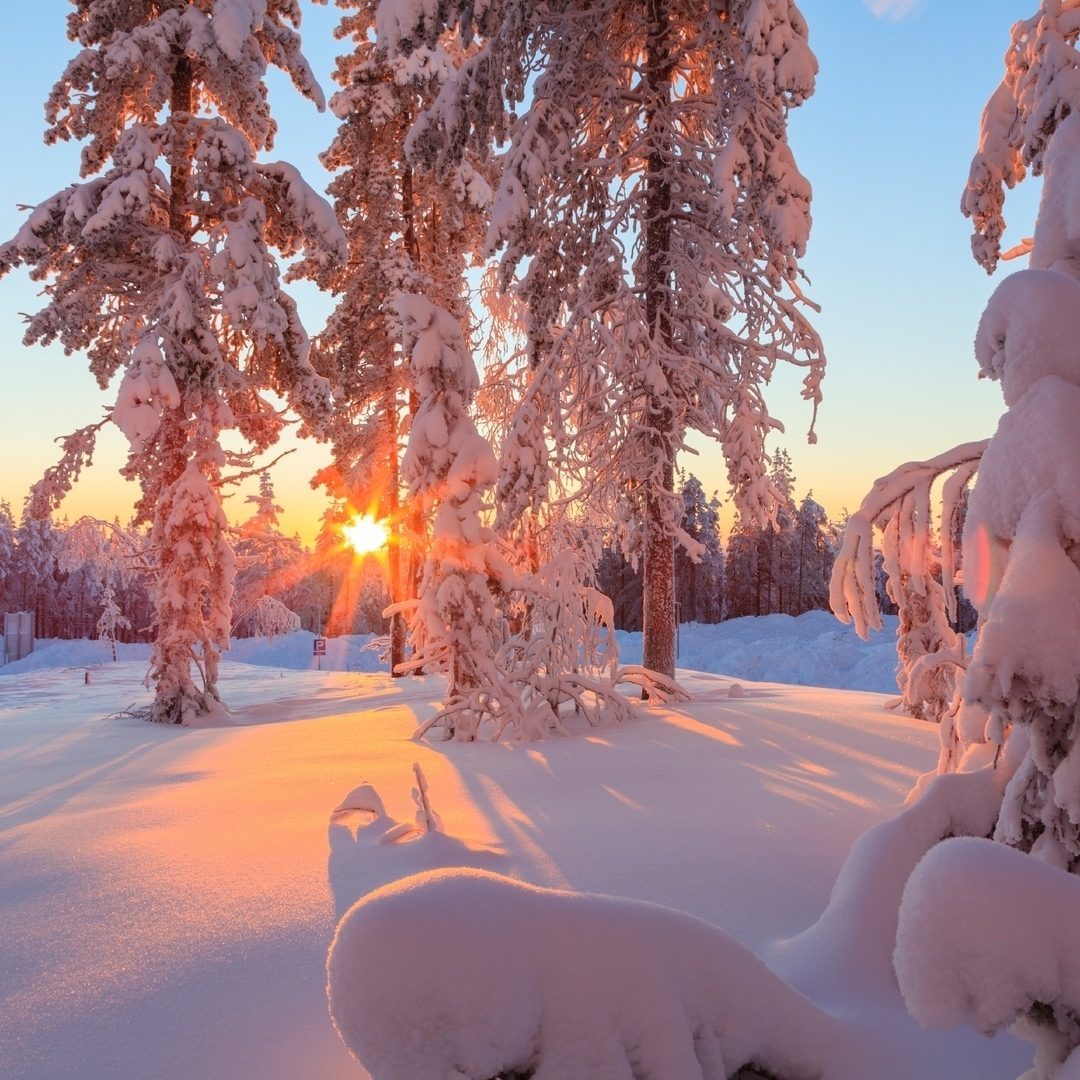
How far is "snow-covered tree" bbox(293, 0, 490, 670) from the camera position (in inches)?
571

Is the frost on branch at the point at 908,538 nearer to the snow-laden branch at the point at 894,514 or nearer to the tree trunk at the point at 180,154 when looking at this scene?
the snow-laden branch at the point at 894,514

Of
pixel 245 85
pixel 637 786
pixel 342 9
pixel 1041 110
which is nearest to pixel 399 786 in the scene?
pixel 637 786

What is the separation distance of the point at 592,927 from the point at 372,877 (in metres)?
1.72

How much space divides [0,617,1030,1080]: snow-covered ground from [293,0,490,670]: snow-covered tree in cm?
879

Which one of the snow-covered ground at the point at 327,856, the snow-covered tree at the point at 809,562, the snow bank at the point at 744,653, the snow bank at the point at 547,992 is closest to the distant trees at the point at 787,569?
the snow-covered tree at the point at 809,562

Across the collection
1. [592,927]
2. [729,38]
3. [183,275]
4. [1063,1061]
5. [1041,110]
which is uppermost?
[729,38]

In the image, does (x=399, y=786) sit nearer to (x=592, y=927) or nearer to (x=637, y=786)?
(x=637, y=786)

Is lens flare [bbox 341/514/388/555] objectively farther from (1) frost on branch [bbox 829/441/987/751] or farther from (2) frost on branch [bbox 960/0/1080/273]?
(1) frost on branch [bbox 829/441/987/751]

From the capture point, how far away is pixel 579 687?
7246mm

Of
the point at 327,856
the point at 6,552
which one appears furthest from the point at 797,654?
the point at 6,552

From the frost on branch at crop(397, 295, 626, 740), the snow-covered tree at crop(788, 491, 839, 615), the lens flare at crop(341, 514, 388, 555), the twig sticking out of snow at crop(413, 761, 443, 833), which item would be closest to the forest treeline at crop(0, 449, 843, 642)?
the snow-covered tree at crop(788, 491, 839, 615)

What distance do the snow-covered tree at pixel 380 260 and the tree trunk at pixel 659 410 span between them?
236 inches

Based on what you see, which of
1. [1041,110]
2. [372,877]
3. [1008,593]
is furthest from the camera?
[1041,110]

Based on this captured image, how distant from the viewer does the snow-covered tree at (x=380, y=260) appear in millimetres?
14500
